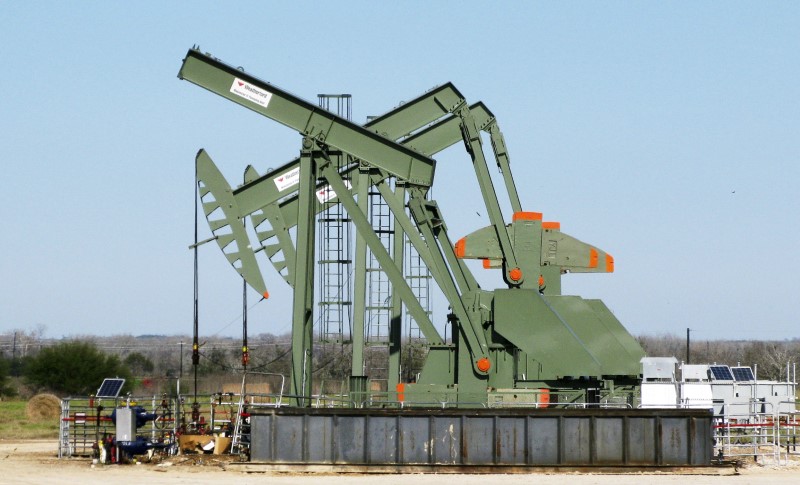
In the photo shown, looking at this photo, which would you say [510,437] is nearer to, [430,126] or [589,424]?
[589,424]

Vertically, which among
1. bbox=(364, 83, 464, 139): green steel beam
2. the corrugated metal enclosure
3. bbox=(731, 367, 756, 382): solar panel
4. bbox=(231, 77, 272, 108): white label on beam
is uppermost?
bbox=(364, 83, 464, 139): green steel beam

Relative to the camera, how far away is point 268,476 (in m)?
19.2

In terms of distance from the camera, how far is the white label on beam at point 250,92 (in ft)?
73.1

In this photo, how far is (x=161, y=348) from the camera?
107812mm

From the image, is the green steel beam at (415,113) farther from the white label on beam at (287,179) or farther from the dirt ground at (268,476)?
the dirt ground at (268,476)

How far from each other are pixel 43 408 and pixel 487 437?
19.2 metres

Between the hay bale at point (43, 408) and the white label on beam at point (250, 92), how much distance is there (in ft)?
53.0

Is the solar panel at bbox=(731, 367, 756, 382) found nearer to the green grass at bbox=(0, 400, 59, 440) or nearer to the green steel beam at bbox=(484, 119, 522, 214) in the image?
the green steel beam at bbox=(484, 119, 522, 214)

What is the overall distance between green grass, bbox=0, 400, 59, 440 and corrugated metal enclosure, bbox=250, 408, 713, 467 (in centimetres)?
1158

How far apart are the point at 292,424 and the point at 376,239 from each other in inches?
168

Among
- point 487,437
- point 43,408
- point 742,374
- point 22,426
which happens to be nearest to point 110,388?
point 487,437

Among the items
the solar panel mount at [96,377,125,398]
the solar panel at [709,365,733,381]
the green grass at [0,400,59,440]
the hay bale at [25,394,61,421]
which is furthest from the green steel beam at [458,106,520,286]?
the hay bale at [25,394,61,421]

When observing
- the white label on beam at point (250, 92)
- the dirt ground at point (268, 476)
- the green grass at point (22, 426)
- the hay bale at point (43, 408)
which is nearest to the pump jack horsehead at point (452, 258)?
the white label on beam at point (250, 92)

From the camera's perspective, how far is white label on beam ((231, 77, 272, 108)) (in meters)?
22.3
